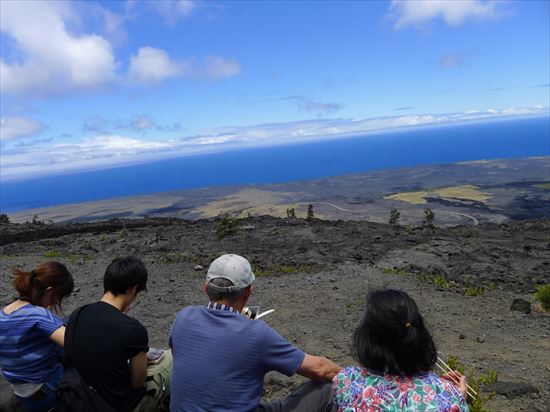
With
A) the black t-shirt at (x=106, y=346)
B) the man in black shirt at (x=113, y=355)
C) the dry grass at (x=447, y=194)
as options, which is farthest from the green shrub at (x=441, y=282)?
the dry grass at (x=447, y=194)

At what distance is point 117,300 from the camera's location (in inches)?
168

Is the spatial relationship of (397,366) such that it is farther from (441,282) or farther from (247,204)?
(247,204)

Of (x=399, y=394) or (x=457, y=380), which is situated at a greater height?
(x=399, y=394)

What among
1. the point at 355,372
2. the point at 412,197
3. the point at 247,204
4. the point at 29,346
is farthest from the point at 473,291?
the point at 247,204

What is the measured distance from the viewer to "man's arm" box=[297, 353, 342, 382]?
354 centimetres

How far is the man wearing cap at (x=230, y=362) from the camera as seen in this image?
3.44 metres

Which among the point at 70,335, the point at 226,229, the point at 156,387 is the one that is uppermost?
the point at 70,335

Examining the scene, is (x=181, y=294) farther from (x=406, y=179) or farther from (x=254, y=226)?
(x=406, y=179)

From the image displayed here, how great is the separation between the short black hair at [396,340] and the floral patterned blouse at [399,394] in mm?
63

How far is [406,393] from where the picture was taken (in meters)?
3.05

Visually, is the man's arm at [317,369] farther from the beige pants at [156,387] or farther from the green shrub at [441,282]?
the green shrub at [441,282]

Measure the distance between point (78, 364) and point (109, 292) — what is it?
715mm

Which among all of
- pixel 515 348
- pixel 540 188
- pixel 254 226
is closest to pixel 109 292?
pixel 515 348

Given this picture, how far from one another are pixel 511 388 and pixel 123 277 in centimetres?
547
